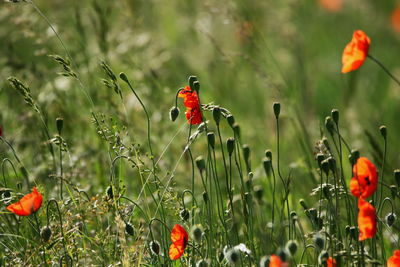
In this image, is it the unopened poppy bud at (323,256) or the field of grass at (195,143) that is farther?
the field of grass at (195,143)

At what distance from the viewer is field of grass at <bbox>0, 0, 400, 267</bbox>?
6.48 ft

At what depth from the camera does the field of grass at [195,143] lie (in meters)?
1.97

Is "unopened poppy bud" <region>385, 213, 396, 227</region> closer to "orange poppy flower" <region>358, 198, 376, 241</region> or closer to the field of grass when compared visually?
the field of grass

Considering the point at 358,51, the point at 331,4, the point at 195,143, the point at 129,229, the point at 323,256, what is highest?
the point at 331,4

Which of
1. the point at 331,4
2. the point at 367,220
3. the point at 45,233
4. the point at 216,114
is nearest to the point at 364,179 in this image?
the point at 367,220

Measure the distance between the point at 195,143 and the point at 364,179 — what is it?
6.69 ft

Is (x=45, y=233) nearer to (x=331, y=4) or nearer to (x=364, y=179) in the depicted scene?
(x=364, y=179)

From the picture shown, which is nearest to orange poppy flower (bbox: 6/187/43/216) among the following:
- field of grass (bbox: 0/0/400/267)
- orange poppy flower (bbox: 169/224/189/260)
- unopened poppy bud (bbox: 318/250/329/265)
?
field of grass (bbox: 0/0/400/267)

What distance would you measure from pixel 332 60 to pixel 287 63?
0.33 meters

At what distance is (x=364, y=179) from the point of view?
186 cm

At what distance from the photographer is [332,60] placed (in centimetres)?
543

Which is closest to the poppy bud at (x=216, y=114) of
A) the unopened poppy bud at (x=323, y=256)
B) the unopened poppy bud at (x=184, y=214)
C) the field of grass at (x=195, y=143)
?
the field of grass at (x=195, y=143)

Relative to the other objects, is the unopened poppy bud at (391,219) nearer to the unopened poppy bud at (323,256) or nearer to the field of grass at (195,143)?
the field of grass at (195,143)

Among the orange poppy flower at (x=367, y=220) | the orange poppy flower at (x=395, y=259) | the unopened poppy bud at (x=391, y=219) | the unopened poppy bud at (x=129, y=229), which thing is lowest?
the orange poppy flower at (x=395, y=259)
